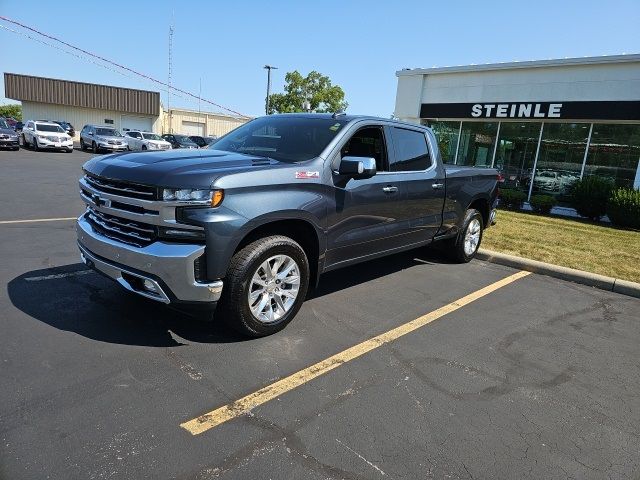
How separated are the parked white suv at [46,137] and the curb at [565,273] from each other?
86.2 feet

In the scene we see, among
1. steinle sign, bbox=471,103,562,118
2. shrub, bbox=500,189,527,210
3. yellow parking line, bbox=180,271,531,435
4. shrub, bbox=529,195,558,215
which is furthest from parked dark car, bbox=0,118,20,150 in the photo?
yellow parking line, bbox=180,271,531,435

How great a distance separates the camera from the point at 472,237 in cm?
697

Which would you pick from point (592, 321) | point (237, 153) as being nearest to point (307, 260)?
point (237, 153)

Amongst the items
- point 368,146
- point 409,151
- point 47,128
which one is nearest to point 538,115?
point 409,151

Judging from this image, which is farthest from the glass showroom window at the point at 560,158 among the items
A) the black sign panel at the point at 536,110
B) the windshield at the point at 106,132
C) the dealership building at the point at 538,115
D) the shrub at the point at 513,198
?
the windshield at the point at 106,132

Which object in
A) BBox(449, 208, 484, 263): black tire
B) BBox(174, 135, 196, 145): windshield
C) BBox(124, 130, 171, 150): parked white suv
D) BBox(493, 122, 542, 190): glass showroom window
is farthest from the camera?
BBox(174, 135, 196, 145): windshield

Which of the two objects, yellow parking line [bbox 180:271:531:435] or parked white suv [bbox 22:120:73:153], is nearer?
yellow parking line [bbox 180:271:531:435]

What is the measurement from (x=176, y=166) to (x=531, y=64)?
14.8m

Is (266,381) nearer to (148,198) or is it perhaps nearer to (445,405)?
(445,405)

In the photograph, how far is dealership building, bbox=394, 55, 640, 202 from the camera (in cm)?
1369

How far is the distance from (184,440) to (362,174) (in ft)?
8.71

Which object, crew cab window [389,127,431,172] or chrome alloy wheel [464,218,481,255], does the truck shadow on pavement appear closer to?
crew cab window [389,127,431,172]

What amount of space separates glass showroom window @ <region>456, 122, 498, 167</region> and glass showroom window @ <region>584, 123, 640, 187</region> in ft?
10.7

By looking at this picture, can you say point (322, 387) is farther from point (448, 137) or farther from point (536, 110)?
point (448, 137)
